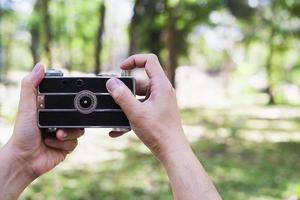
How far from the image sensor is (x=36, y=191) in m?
7.77

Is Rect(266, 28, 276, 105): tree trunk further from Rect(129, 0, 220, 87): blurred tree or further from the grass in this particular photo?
the grass

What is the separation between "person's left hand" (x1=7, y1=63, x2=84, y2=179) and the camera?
74.9 inches

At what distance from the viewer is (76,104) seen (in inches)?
76.1

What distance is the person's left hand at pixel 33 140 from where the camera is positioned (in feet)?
6.24

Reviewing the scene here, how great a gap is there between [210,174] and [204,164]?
0.97 metres

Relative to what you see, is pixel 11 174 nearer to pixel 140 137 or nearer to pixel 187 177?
pixel 140 137

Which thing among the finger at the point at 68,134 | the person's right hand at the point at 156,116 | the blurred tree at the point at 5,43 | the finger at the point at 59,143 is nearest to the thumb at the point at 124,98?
the person's right hand at the point at 156,116

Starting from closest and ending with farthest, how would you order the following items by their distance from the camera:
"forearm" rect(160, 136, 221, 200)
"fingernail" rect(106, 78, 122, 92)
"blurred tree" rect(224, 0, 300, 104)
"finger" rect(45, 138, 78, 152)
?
"forearm" rect(160, 136, 221, 200) → "fingernail" rect(106, 78, 122, 92) → "finger" rect(45, 138, 78, 152) → "blurred tree" rect(224, 0, 300, 104)

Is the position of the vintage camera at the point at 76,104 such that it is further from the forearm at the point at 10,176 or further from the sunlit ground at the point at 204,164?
the sunlit ground at the point at 204,164

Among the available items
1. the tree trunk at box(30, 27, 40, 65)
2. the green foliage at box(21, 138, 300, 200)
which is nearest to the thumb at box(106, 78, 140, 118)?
the green foliage at box(21, 138, 300, 200)

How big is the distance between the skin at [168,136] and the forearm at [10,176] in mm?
442

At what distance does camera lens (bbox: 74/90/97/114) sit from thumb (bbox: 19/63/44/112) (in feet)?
0.45

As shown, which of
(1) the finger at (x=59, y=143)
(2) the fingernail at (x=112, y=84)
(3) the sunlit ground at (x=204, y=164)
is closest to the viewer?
(2) the fingernail at (x=112, y=84)

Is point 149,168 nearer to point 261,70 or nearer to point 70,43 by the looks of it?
point 70,43
